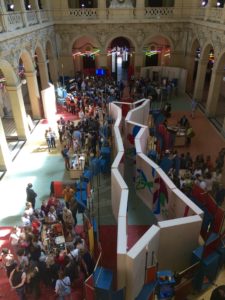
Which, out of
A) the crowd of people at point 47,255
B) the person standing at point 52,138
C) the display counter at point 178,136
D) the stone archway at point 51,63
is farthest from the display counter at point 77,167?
the stone archway at point 51,63

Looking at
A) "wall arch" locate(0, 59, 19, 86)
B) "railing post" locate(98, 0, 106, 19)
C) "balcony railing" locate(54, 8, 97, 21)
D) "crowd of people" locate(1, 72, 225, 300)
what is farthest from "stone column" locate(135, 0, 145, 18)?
"wall arch" locate(0, 59, 19, 86)

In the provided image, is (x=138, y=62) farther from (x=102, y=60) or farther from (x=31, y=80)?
(x=31, y=80)

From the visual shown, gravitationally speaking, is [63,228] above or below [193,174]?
below

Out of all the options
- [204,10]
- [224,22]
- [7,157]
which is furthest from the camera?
[204,10]

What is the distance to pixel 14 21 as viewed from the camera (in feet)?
42.5

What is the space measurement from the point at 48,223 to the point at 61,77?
57.9 feet

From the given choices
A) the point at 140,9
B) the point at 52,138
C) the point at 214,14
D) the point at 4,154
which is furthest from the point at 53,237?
the point at 140,9

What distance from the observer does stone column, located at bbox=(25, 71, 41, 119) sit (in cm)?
1577

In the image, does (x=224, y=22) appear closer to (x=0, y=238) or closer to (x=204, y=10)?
(x=204, y=10)

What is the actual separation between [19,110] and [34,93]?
296 cm

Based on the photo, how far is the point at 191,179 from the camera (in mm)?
9758

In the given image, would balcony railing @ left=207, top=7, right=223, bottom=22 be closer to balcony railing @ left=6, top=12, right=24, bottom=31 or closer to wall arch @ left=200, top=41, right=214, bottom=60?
wall arch @ left=200, top=41, right=214, bottom=60

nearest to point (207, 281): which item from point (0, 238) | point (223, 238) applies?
point (223, 238)

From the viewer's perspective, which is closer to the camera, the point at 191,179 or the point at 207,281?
the point at 207,281
